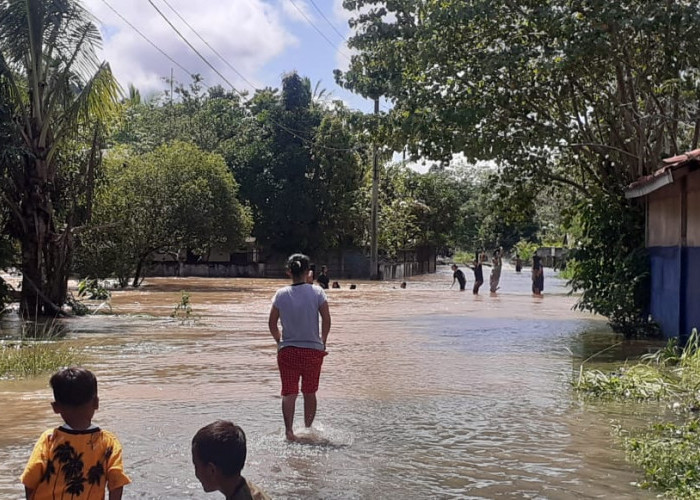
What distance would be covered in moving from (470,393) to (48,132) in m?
12.8

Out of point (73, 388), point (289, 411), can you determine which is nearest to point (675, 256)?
point (289, 411)

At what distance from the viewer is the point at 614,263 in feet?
56.3

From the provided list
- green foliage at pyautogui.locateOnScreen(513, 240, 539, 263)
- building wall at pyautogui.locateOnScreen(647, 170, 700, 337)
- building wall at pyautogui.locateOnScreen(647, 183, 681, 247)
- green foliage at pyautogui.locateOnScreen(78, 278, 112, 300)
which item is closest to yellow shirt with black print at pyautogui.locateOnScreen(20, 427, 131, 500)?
building wall at pyautogui.locateOnScreen(647, 170, 700, 337)

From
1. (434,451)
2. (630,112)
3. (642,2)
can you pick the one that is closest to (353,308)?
(630,112)

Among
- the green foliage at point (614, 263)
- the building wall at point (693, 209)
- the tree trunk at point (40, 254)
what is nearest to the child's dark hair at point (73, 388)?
the building wall at point (693, 209)

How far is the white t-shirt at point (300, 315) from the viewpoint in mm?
7906

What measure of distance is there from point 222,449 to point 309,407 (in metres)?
4.77

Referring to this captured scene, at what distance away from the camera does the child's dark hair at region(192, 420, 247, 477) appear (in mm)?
3471

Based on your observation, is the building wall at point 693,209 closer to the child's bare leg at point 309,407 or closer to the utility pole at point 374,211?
the child's bare leg at point 309,407

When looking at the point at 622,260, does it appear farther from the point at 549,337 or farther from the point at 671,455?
the point at 671,455

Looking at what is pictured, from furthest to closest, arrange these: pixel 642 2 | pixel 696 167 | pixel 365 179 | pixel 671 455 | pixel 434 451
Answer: pixel 365 179 < pixel 642 2 < pixel 696 167 < pixel 434 451 < pixel 671 455

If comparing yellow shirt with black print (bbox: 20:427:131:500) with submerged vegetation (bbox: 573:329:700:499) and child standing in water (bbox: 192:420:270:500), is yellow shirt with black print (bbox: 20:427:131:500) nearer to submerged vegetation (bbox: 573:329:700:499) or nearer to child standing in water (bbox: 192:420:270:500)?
child standing in water (bbox: 192:420:270:500)

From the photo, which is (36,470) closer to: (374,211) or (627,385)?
(627,385)

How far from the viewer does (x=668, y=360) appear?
41.4 ft
